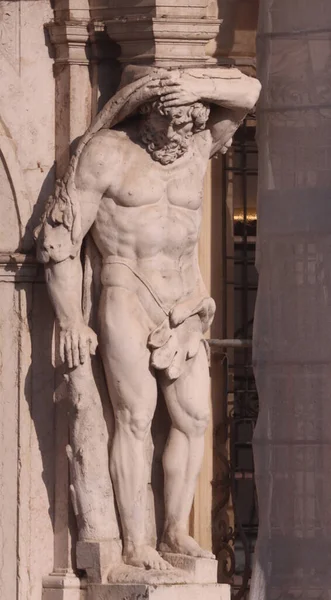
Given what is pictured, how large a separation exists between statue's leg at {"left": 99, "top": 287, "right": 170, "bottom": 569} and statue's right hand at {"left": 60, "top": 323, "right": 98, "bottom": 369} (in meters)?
0.08

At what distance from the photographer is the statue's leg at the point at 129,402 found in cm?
941

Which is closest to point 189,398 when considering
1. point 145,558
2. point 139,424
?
point 139,424

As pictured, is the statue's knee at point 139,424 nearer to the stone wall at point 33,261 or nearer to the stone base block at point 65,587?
the stone wall at point 33,261

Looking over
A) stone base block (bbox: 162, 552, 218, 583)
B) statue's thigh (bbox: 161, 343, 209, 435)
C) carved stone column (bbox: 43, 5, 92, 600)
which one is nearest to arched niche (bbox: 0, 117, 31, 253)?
carved stone column (bbox: 43, 5, 92, 600)

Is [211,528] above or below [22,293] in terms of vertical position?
below

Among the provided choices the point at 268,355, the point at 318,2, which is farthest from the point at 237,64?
the point at 268,355

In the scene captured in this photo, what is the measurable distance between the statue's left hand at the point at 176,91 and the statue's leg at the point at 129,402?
2.26 ft

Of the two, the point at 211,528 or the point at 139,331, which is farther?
the point at 211,528

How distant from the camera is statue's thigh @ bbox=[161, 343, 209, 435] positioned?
9.52 m

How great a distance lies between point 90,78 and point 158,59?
1.02 feet

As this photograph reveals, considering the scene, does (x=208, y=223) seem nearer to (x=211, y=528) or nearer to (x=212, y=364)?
(x=212, y=364)

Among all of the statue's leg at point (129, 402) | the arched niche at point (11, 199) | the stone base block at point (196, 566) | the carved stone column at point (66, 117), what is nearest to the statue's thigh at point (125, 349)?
the statue's leg at point (129, 402)

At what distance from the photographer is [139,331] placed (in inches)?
372

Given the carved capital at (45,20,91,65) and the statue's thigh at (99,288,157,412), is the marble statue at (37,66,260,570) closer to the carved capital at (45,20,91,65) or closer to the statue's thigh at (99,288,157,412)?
the statue's thigh at (99,288,157,412)
